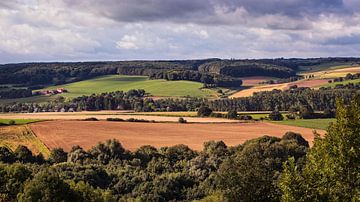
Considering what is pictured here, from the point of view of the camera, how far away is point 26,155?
74625mm

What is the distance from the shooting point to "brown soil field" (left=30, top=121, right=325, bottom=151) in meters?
89.8

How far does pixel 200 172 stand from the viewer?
227ft

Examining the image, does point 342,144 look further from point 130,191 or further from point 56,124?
point 56,124

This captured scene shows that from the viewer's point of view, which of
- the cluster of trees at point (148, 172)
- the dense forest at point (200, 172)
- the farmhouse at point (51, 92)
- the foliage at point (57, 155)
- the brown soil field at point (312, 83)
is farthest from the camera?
the farmhouse at point (51, 92)

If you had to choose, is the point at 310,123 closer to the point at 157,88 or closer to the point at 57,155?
the point at 57,155

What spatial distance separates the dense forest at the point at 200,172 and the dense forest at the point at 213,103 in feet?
185

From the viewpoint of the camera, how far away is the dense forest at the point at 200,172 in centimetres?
2142

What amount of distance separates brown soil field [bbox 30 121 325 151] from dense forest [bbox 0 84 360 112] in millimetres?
30948

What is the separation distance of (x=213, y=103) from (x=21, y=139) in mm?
69863

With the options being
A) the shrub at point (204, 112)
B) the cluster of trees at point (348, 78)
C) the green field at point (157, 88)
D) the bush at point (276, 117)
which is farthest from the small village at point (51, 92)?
the cluster of trees at point (348, 78)

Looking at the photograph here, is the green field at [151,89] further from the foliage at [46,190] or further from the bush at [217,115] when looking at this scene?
the foliage at [46,190]

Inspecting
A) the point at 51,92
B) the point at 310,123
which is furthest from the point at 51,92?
the point at 310,123

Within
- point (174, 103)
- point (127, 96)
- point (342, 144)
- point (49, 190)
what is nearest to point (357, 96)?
point (342, 144)

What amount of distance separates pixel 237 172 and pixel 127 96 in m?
141
